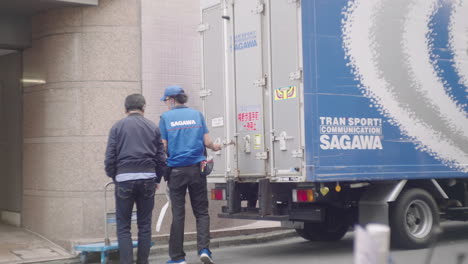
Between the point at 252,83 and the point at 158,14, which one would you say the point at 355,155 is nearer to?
the point at 252,83

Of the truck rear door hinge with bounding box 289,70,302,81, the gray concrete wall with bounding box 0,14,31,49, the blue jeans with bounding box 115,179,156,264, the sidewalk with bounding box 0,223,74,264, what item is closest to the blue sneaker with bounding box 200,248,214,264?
the blue jeans with bounding box 115,179,156,264

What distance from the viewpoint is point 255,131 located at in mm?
8125

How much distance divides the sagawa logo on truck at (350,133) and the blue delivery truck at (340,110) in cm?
1

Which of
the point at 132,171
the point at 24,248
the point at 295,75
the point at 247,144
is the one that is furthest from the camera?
the point at 24,248

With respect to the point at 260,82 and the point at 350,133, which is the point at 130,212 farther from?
the point at 350,133

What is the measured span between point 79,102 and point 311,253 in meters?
3.73

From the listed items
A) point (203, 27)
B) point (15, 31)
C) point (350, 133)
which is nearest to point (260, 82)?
point (350, 133)

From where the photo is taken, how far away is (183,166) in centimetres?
717

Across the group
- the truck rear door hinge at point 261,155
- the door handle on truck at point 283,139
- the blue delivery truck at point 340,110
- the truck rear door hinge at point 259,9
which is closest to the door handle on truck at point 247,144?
the blue delivery truck at point 340,110

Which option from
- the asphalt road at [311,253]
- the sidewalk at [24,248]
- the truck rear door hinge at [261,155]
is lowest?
the asphalt road at [311,253]

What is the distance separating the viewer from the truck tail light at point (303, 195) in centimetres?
740

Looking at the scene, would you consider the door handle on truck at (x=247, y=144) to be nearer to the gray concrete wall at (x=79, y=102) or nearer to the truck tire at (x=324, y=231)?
the truck tire at (x=324, y=231)

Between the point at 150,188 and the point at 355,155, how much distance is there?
8.28 ft

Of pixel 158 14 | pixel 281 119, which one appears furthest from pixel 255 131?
pixel 158 14
